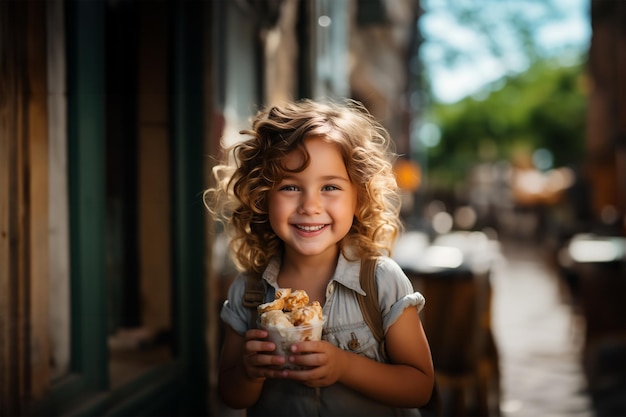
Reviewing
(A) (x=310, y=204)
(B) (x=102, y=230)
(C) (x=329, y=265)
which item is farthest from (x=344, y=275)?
(B) (x=102, y=230)

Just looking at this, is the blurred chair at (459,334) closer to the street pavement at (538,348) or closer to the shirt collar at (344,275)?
the street pavement at (538,348)

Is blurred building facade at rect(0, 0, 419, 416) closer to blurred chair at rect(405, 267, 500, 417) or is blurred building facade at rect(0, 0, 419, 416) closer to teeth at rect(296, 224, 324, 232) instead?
teeth at rect(296, 224, 324, 232)

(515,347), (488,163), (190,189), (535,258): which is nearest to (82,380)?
(190,189)

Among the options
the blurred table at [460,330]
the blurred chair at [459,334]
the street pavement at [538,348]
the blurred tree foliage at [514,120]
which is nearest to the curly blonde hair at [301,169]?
the blurred table at [460,330]

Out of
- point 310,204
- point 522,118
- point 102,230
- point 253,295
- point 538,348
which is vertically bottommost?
point 538,348

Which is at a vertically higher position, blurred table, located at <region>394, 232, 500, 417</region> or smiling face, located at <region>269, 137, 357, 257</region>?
smiling face, located at <region>269, 137, 357, 257</region>

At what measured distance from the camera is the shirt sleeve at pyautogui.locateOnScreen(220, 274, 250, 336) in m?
1.66

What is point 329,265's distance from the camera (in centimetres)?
167

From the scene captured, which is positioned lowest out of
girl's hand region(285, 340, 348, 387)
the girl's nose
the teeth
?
girl's hand region(285, 340, 348, 387)

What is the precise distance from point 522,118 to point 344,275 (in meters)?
26.6

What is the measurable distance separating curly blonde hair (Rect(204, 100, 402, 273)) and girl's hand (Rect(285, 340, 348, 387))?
0.91ft

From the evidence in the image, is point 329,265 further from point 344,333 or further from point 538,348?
point 538,348

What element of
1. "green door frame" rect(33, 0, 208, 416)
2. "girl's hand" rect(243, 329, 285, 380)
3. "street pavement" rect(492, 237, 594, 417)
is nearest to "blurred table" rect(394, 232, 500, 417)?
"street pavement" rect(492, 237, 594, 417)

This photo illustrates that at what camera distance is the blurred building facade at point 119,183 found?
2328 mm
